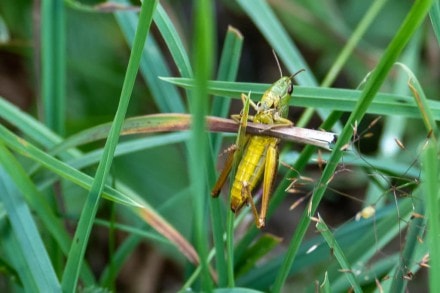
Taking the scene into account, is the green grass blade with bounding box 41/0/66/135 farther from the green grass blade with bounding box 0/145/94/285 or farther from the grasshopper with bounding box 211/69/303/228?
the grasshopper with bounding box 211/69/303/228

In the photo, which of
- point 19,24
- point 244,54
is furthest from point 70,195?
point 244,54

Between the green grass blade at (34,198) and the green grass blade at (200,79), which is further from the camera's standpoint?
the green grass blade at (34,198)

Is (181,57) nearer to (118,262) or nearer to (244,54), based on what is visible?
(118,262)

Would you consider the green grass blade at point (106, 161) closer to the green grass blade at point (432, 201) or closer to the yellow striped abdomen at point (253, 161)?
the yellow striped abdomen at point (253, 161)

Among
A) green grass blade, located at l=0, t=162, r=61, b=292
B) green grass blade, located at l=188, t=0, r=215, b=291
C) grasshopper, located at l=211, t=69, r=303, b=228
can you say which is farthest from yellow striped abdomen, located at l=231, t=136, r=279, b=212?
green grass blade, located at l=188, t=0, r=215, b=291

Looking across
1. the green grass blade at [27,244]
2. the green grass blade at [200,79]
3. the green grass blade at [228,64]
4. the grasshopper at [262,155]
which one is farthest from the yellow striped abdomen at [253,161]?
the green grass blade at [200,79]
